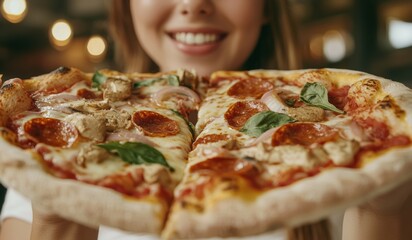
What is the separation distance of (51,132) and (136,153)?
245 millimetres

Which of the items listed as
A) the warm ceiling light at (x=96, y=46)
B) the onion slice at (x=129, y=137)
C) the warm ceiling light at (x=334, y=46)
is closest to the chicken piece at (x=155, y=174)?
the onion slice at (x=129, y=137)

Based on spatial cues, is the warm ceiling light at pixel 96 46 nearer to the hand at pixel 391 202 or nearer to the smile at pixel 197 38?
the smile at pixel 197 38

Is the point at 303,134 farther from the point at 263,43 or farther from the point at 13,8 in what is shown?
the point at 13,8

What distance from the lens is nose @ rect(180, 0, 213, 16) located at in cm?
192

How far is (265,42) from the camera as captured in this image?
2.36m

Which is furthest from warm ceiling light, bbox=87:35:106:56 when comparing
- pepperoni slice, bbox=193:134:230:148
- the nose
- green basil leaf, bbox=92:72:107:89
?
pepperoni slice, bbox=193:134:230:148

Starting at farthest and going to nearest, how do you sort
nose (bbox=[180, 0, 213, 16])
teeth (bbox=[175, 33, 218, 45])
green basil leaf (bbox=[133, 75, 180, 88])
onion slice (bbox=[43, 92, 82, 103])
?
teeth (bbox=[175, 33, 218, 45]), nose (bbox=[180, 0, 213, 16]), green basil leaf (bbox=[133, 75, 180, 88]), onion slice (bbox=[43, 92, 82, 103])

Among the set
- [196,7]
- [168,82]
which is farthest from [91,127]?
[196,7]

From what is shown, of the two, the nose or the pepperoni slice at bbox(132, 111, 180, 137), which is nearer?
the pepperoni slice at bbox(132, 111, 180, 137)

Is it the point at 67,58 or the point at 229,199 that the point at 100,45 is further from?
the point at 229,199

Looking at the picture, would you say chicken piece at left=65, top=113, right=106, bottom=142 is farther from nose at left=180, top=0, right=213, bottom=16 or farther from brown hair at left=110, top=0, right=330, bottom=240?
brown hair at left=110, top=0, right=330, bottom=240

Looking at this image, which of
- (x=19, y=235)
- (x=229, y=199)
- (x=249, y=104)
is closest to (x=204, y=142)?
(x=249, y=104)

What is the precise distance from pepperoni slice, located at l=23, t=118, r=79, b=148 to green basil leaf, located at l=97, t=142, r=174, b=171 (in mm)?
115

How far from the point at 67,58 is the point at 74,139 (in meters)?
7.26
